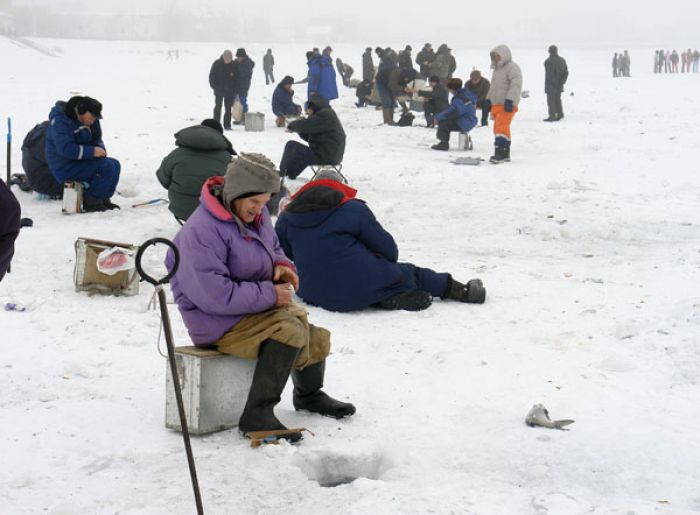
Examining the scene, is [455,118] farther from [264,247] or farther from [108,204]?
[264,247]

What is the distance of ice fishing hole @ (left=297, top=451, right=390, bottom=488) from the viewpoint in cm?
404

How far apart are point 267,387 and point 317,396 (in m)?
0.44

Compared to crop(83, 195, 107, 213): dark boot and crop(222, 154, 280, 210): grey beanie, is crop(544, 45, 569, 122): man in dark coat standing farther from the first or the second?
crop(222, 154, 280, 210): grey beanie

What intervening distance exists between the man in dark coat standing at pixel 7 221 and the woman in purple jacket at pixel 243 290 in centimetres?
115

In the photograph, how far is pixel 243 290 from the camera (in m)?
4.16

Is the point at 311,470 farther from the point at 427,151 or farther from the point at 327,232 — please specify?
the point at 427,151

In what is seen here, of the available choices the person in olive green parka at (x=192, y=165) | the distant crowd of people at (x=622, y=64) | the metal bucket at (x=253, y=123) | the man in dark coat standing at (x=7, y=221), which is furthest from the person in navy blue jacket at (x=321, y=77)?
the distant crowd of people at (x=622, y=64)

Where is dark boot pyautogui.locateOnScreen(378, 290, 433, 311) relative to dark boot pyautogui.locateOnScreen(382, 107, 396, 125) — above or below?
below

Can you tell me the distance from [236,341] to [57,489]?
1.02 metres

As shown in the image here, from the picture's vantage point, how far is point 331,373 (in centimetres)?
523

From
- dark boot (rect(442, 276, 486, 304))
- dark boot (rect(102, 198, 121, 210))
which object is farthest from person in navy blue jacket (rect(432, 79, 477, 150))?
dark boot (rect(442, 276, 486, 304))

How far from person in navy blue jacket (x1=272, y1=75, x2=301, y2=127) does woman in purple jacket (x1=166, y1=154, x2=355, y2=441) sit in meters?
13.5

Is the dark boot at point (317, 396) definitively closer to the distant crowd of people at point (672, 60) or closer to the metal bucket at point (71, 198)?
the metal bucket at point (71, 198)

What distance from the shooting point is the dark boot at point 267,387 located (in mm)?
4160
